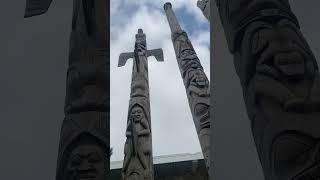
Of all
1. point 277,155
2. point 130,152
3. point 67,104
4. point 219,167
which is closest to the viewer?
point 277,155

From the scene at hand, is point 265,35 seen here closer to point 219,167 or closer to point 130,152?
point 219,167

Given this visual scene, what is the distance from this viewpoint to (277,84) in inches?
61.5

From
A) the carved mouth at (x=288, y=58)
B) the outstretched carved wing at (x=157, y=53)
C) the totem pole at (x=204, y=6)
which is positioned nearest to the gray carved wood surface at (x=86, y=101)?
the carved mouth at (x=288, y=58)

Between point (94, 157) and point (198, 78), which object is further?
point (198, 78)

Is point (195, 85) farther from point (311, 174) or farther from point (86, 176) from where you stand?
point (311, 174)

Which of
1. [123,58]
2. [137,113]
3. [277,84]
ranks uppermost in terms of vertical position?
[123,58]

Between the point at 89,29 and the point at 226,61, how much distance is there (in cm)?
186

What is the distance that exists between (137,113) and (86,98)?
387 centimetres

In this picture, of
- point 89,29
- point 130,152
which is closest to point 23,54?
point 130,152

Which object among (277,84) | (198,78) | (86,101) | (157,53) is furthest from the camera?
(157,53)

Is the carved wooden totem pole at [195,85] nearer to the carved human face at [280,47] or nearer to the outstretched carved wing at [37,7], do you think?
the outstretched carved wing at [37,7]

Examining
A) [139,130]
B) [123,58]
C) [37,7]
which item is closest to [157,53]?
[123,58]

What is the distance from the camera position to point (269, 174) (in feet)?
4.75

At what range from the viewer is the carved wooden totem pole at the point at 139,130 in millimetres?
5551
